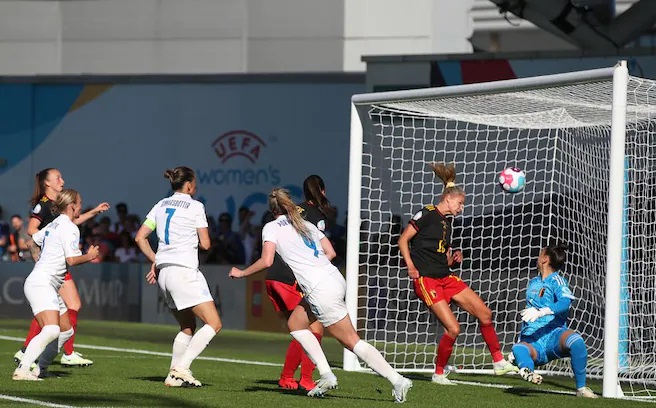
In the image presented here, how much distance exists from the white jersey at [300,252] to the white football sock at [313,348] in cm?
46

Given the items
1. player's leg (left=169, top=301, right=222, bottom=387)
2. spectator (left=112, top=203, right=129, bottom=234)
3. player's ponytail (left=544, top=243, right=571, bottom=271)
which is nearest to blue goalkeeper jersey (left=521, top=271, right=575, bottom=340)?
player's ponytail (left=544, top=243, right=571, bottom=271)

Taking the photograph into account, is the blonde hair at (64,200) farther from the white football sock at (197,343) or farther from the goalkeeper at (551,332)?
the goalkeeper at (551,332)

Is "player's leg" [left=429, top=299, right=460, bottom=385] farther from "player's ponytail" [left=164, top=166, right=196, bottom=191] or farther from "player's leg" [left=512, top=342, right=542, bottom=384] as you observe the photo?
"player's ponytail" [left=164, top=166, right=196, bottom=191]

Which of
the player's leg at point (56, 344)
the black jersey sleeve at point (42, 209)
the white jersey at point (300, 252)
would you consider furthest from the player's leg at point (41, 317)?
the white jersey at point (300, 252)

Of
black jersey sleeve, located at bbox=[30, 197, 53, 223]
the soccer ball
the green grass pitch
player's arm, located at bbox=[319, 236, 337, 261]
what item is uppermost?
the soccer ball

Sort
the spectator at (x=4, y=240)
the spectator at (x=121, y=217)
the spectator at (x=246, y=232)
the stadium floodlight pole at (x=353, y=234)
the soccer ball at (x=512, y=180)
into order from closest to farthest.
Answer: the soccer ball at (x=512, y=180) → the stadium floodlight pole at (x=353, y=234) → the spectator at (x=246, y=232) → the spectator at (x=121, y=217) → the spectator at (x=4, y=240)

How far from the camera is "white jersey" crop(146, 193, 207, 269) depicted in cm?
1170

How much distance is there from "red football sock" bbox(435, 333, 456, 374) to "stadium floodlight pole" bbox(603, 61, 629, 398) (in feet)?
5.52

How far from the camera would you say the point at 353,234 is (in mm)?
15367

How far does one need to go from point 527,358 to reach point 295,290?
216 cm

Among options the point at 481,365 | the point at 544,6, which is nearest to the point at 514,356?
the point at 481,365

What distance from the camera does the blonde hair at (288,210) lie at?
1123 cm

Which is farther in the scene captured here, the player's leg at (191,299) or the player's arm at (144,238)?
the player's arm at (144,238)

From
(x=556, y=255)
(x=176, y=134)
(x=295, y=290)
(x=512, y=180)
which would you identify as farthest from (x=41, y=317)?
(x=176, y=134)
